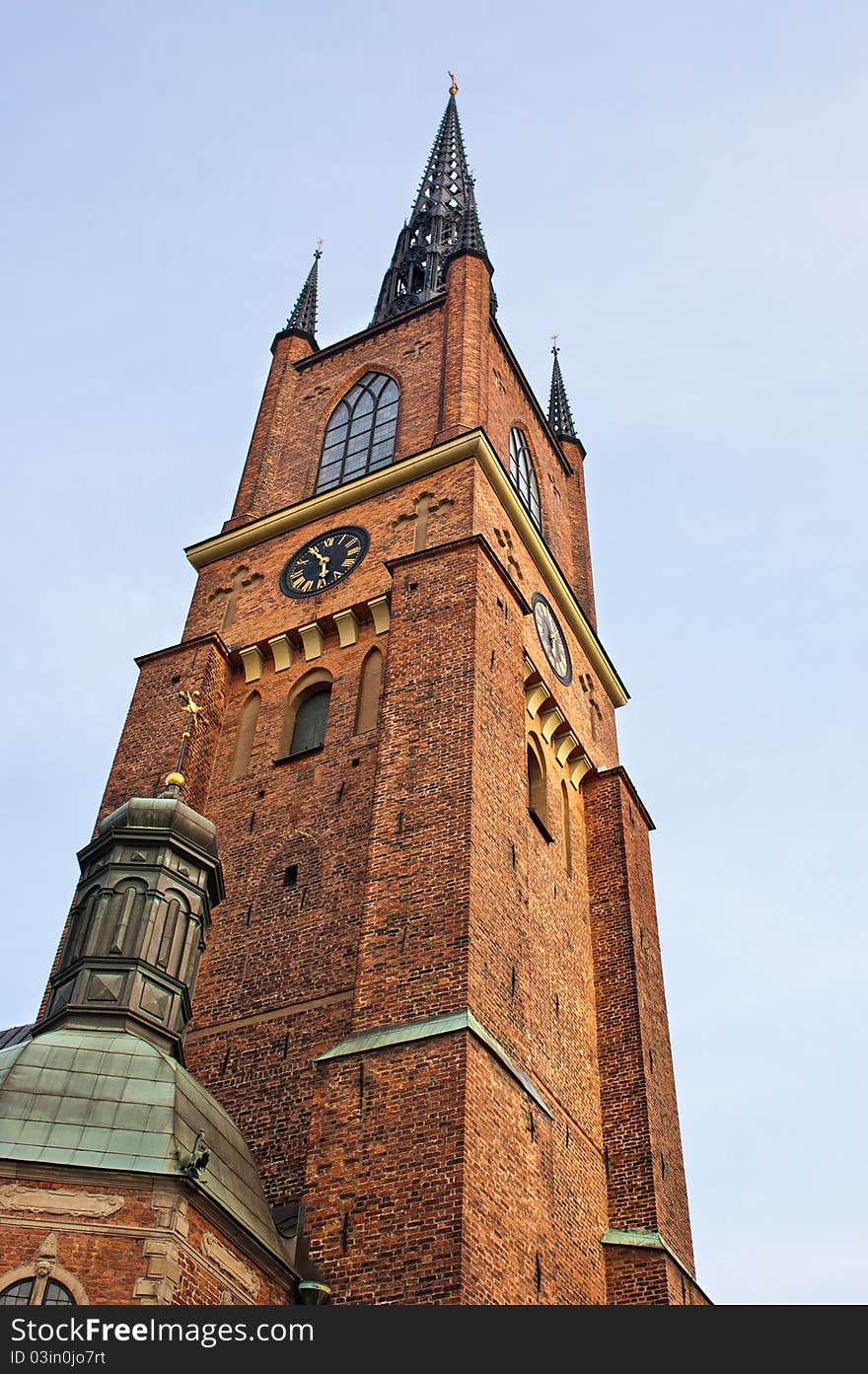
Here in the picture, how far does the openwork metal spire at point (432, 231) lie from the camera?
113ft

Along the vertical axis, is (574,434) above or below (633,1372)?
above

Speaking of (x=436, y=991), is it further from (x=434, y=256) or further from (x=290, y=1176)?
(x=434, y=256)

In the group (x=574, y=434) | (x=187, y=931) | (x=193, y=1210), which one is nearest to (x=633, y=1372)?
(x=193, y=1210)

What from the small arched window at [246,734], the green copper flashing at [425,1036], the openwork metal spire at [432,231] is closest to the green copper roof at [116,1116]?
the green copper flashing at [425,1036]

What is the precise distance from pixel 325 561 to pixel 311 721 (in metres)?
3.37

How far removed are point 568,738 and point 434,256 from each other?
18.1 m

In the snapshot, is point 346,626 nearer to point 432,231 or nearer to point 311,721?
point 311,721

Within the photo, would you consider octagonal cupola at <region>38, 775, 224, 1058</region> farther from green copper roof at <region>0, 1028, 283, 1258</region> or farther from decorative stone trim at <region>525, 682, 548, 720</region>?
decorative stone trim at <region>525, 682, 548, 720</region>

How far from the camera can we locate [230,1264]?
459 inches

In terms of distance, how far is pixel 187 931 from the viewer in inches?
605

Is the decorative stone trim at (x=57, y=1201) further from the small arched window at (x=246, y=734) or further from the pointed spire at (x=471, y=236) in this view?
the pointed spire at (x=471, y=236)

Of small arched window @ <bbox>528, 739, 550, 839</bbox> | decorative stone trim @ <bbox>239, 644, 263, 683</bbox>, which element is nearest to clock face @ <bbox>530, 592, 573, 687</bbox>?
small arched window @ <bbox>528, 739, 550, 839</bbox>

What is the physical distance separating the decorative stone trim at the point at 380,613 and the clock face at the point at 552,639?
292cm

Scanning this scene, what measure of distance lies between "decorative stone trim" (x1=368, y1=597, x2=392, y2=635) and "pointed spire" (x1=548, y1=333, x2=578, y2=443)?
11461 mm
